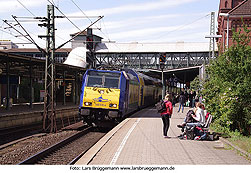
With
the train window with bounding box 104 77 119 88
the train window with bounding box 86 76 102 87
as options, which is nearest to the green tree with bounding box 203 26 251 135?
the train window with bounding box 104 77 119 88

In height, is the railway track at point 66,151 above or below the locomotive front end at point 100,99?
below

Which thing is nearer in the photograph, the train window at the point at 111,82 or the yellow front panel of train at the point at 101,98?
the yellow front panel of train at the point at 101,98

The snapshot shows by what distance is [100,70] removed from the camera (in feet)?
59.4

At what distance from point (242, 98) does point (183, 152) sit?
486 cm

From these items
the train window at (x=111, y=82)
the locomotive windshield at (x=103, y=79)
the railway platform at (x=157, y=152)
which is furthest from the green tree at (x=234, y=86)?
the locomotive windshield at (x=103, y=79)

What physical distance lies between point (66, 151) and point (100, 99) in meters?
5.20

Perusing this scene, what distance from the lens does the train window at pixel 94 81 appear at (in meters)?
17.7

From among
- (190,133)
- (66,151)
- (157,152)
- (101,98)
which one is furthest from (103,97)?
(157,152)

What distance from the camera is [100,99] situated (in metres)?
17.4

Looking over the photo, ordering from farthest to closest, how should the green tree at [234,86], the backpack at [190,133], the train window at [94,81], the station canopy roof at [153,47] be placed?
the station canopy roof at [153,47] < the train window at [94,81] < the green tree at [234,86] < the backpack at [190,133]

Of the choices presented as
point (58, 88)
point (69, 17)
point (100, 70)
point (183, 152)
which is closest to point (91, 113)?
point (100, 70)

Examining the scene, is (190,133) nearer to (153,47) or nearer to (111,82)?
(111,82)

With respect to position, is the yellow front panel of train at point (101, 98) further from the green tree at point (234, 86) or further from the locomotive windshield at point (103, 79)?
the green tree at point (234, 86)

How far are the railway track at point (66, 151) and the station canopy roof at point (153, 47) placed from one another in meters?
51.1
